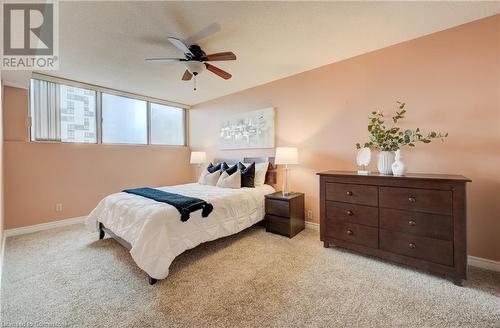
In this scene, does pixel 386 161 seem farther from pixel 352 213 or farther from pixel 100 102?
pixel 100 102

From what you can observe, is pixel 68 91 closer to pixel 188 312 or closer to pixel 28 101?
pixel 28 101

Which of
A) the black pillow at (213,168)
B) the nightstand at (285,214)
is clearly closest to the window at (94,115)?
the black pillow at (213,168)

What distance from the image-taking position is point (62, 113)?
3.68m

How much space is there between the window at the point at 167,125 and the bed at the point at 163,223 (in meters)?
2.48

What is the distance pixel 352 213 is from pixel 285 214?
931mm

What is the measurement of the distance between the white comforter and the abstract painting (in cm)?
114

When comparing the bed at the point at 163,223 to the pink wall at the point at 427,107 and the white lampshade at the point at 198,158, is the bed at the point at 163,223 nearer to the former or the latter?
the pink wall at the point at 427,107

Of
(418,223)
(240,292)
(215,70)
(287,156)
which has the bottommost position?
(240,292)

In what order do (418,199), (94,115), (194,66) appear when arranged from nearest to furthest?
(418,199) < (194,66) < (94,115)

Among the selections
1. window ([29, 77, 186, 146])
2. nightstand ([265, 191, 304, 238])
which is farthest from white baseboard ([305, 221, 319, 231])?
window ([29, 77, 186, 146])

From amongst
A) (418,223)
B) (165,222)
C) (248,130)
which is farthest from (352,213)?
(248,130)

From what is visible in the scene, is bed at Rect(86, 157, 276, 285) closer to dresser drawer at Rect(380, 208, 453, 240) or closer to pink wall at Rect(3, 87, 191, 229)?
pink wall at Rect(3, 87, 191, 229)

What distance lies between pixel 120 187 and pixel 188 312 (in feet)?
11.6

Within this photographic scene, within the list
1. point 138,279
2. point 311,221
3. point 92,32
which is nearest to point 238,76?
point 92,32
